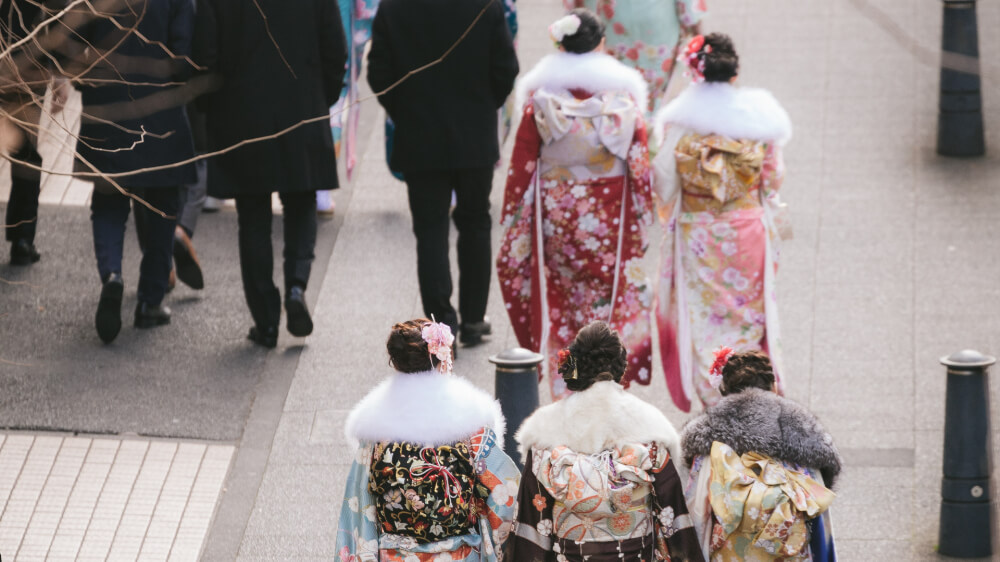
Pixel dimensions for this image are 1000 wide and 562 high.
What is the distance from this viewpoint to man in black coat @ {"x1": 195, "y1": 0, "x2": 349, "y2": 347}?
679cm

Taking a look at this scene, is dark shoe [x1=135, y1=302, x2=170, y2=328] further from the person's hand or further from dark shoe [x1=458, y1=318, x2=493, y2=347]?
dark shoe [x1=458, y1=318, x2=493, y2=347]

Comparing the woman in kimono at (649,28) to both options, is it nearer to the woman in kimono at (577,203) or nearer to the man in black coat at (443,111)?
the man in black coat at (443,111)

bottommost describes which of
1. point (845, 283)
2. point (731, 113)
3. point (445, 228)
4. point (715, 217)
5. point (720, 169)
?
point (845, 283)

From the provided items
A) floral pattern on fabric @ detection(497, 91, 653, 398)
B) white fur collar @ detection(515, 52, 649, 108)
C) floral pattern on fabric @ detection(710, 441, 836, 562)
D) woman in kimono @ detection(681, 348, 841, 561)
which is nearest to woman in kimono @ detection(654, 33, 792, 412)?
floral pattern on fabric @ detection(497, 91, 653, 398)

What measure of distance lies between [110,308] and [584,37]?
281cm

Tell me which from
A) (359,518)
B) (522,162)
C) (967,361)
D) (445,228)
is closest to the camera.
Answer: (359,518)

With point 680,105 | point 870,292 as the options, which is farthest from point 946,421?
point 870,292

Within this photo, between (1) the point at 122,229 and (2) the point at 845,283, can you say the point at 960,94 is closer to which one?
(2) the point at 845,283

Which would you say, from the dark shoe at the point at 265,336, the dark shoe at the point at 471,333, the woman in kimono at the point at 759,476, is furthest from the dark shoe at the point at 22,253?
the woman in kimono at the point at 759,476

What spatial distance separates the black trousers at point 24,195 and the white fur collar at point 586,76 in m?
2.87

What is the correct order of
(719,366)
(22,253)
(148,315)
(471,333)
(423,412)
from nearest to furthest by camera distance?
(423,412), (719,366), (471,333), (148,315), (22,253)

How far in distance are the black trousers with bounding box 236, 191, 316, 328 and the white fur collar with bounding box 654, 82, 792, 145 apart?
6.79 feet

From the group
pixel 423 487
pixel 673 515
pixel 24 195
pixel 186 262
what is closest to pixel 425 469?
pixel 423 487

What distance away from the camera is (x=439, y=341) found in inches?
169
